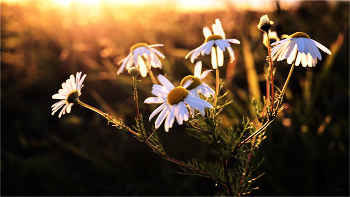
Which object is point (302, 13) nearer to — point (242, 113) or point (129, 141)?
point (242, 113)

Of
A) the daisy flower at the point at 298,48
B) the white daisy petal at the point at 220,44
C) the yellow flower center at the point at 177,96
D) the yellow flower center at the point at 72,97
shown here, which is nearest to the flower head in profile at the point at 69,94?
the yellow flower center at the point at 72,97

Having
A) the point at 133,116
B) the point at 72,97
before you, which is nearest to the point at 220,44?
the point at 72,97

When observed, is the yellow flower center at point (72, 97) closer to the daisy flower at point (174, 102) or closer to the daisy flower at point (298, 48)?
the daisy flower at point (174, 102)

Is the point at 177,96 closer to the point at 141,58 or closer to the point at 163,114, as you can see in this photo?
the point at 163,114

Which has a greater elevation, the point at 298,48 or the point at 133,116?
the point at 298,48

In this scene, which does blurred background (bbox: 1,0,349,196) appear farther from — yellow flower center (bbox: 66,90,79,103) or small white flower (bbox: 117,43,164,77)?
yellow flower center (bbox: 66,90,79,103)

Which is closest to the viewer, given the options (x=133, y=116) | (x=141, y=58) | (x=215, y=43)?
(x=215, y=43)

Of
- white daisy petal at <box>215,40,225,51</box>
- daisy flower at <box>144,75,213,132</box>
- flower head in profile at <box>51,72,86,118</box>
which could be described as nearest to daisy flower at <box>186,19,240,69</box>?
white daisy petal at <box>215,40,225,51</box>

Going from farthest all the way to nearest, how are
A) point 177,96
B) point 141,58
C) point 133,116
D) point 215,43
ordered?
1. point 133,116
2. point 141,58
3. point 215,43
4. point 177,96

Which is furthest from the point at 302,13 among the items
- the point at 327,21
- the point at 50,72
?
the point at 50,72
